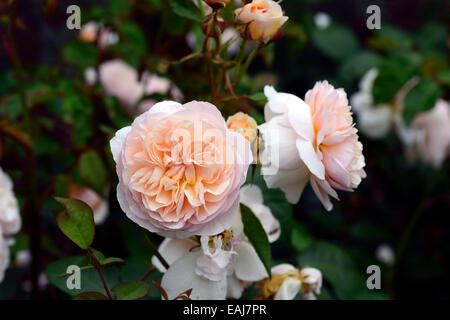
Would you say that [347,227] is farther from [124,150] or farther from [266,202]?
[124,150]

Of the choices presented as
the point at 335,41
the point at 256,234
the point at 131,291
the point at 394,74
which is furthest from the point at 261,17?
the point at 335,41

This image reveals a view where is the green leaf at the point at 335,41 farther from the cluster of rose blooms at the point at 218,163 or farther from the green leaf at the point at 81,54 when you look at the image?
the cluster of rose blooms at the point at 218,163

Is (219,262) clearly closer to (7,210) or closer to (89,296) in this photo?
(89,296)

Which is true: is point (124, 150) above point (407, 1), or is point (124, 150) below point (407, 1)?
above

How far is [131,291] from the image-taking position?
64 cm

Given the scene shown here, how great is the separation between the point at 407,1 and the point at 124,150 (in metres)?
2.06

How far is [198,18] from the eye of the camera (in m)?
0.68

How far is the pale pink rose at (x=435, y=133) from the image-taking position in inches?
54.9

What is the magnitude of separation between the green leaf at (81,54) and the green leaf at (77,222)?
68cm

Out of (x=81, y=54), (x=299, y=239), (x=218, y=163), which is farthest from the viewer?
(x=81, y=54)

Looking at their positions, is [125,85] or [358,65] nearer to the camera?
[125,85]

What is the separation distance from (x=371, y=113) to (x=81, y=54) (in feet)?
2.63

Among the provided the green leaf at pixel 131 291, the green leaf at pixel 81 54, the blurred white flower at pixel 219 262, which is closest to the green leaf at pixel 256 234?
the blurred white flower at pixel 219 262
